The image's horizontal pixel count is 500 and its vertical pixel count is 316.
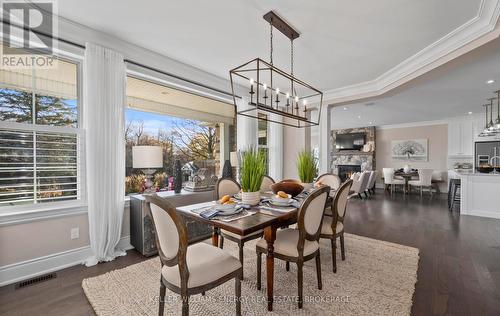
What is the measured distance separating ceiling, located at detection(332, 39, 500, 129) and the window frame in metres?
4.75

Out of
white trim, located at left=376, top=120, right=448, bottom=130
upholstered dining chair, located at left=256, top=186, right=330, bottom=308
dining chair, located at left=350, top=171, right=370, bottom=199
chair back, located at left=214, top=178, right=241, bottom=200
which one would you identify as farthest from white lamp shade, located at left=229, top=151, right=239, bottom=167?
white trim, located at left=376, top=120, right=448, bottom=130

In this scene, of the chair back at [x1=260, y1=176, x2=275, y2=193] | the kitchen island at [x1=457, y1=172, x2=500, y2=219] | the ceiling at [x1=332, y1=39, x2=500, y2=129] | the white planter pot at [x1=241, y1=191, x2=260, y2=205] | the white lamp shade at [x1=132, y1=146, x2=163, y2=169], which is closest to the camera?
the white planter pot at [x1=241, y1=191, x2=260, y2=205]

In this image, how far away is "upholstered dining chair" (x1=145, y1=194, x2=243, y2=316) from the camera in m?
1.41

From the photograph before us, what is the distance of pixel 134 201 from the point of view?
291 cm

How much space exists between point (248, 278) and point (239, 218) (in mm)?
906

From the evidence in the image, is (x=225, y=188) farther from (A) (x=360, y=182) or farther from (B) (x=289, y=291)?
(A) (x=360, y=182)

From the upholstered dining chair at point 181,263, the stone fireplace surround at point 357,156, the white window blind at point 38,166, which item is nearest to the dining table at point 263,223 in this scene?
the upholstered dining chair at point 181,263

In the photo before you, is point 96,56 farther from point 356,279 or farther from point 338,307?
point 356,279

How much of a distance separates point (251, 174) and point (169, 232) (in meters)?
1.01

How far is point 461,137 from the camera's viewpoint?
7.61 metres

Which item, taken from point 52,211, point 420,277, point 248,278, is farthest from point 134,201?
point 420,277

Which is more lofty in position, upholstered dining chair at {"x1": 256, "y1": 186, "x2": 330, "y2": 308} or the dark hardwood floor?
upholstered dining chair at {"x1": 256, "y1": 186, "x2": 330, "y2": 308}

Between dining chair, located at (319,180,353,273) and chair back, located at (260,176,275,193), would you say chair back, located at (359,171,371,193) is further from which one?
dining chair, located at (319,180,353,273)

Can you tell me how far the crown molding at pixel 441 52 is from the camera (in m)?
2.28
